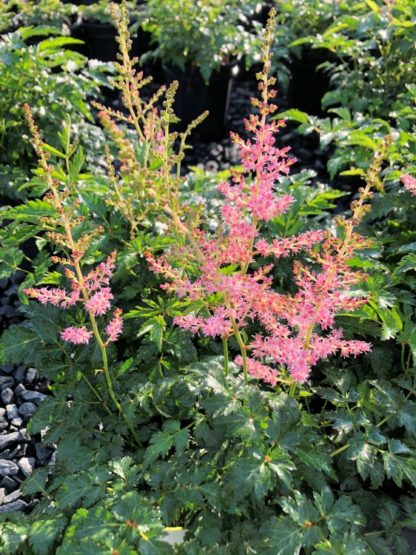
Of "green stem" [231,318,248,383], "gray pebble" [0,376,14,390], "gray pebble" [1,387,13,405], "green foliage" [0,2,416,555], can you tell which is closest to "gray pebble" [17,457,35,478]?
"gray pebble" [1,387,13,405]

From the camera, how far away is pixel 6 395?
3117 millimetres

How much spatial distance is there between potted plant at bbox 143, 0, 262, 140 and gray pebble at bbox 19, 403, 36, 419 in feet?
9.46

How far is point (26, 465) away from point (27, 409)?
354 millimetres

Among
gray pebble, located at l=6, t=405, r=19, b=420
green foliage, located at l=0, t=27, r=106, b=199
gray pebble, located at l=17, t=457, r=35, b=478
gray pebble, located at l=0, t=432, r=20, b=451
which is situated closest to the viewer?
gray pebble, located at l=17, t=457, r=35, b=478

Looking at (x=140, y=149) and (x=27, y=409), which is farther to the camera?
(x=27, y=409)

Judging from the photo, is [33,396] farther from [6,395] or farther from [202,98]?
[202,98]

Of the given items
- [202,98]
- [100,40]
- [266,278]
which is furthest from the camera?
[100,40]

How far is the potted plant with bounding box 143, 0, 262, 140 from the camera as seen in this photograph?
15.9ft

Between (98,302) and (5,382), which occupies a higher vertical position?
(98,302)

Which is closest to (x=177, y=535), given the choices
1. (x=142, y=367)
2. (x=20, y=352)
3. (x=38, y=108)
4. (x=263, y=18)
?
(x=142, y=367)

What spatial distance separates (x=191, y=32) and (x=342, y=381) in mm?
3709

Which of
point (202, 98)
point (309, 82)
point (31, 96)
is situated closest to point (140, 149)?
point (31, 96)

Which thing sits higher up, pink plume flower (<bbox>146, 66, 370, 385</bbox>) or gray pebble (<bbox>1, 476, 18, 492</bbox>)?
pink plume flower (<bbox>146, 66, 370, 385</bbox>)

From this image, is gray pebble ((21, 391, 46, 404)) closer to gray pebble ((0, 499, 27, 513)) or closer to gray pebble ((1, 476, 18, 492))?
gray pebble ((1, 476, 18, 492))
